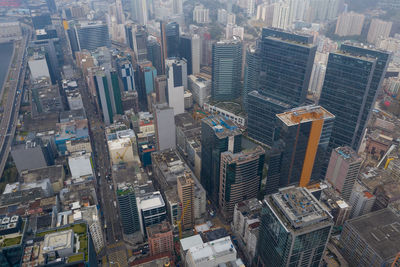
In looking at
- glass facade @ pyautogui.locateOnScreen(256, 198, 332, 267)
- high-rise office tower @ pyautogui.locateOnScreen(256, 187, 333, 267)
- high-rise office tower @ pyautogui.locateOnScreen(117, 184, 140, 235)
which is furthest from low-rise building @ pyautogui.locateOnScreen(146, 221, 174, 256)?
high-rise office tower @ pyautogui.locateOnScreen(256, 187, 333, 267)

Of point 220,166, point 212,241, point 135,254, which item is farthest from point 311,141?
point 135,254

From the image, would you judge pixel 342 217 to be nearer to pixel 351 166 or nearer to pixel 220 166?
pixel 351 166

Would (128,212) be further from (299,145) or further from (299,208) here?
(299,145)

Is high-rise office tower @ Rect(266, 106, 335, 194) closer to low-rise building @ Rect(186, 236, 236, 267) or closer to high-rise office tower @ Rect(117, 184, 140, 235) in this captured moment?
low-rise building @ Rect(186, 236, 236, 267)

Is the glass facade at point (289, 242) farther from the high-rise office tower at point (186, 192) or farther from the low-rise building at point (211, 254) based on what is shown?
the high-rise office tower at point (186, 192)

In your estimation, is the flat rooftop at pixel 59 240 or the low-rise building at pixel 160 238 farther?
the low-rise building at pixel 160 238

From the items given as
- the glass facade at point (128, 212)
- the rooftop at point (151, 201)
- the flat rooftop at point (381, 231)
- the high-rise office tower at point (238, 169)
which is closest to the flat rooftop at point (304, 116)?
the high-rise office tower at point (238, 169)

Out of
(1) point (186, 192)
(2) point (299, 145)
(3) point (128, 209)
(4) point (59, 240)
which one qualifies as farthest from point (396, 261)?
(4) point (59, 240)
